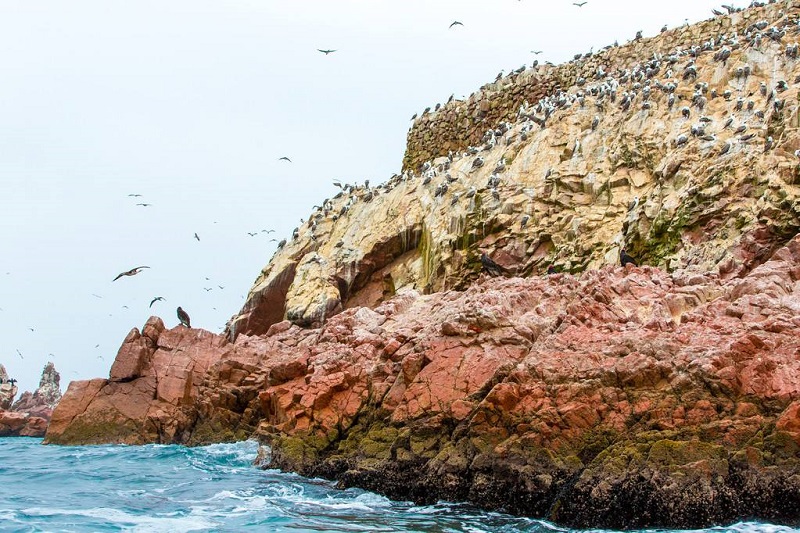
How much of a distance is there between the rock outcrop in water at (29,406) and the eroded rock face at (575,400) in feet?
85.1

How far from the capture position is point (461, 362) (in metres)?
16.5

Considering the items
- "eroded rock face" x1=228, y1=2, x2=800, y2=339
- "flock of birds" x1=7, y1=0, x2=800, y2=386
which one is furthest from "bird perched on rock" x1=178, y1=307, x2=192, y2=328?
"eroded rock face" x1=228, y1=2, x2=800, y2=339

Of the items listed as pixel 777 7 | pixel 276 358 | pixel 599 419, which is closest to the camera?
pixel 599 419

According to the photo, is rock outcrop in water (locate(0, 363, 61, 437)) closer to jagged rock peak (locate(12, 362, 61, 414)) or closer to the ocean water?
jagged rock peak (locate(12, 362, 61, 414))

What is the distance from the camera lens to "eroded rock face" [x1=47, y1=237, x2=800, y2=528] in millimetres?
12250

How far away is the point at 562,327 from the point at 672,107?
607 inches

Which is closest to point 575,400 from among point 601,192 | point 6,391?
point 601,192

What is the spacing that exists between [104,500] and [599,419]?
9536mm

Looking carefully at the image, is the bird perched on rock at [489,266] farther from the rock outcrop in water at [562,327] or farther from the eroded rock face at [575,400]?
the eroded rock face at [575,400]

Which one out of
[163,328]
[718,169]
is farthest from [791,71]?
[163,328]

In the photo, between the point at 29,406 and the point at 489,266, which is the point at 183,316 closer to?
the point at 489,266

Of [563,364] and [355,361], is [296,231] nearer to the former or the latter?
[355,361]

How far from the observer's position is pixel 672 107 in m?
28.9

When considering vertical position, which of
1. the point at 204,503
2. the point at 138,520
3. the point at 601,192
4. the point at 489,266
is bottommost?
the point at 138,520
